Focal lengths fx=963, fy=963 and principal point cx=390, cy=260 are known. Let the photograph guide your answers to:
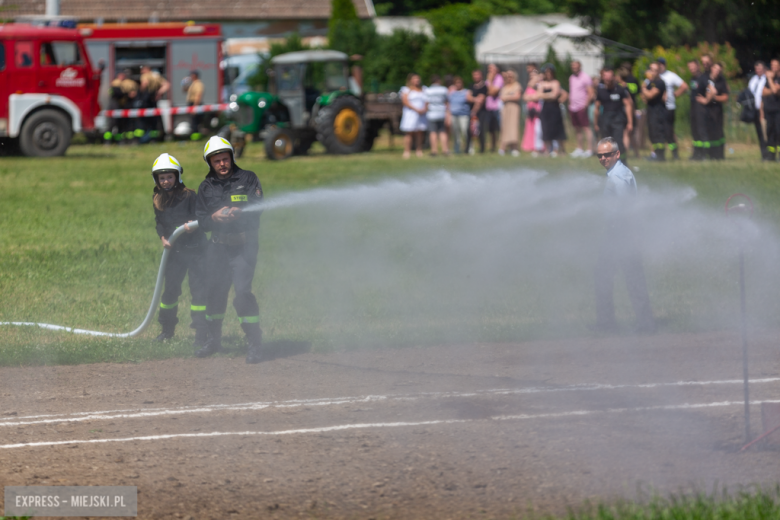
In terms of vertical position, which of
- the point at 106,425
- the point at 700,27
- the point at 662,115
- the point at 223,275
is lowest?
the point at 106,425

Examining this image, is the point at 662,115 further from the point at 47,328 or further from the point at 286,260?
the point at 47,328

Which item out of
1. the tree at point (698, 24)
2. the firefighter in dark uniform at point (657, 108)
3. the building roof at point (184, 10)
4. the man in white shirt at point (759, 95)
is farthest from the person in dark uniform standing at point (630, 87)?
the building roof at point (184, 10)

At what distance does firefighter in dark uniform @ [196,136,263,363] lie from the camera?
26.2 feet

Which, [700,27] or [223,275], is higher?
[700,27]

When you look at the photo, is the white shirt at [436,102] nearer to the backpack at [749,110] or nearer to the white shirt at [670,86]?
the white shirt at [670,86]

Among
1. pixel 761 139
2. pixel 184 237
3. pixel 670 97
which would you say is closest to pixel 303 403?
pixel 184 237

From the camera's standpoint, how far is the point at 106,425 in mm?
6441

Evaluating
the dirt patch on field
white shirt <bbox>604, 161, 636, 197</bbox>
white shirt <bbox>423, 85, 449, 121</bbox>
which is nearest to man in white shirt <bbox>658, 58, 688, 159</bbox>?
white shirt <bbox>423, 85, 449, 121</bbox>

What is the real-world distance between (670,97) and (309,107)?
9.09 meters

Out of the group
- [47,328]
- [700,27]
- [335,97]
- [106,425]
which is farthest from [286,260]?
[700,27]

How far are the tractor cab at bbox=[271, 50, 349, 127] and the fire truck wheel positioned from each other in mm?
5325

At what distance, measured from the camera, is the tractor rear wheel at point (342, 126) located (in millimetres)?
23625

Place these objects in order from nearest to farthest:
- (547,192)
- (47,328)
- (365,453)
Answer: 1. (365,453)
2. (47,328)
3. (547,192)

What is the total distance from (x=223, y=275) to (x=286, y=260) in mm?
4144
